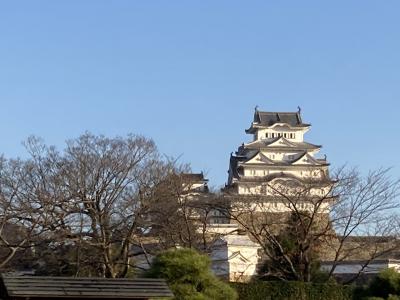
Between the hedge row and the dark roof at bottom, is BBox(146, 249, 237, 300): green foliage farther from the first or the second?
the hedge row

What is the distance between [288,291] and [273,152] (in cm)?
4667

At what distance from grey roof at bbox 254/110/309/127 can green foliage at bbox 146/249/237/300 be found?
186ft

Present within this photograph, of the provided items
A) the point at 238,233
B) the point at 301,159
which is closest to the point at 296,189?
the point at 238,233

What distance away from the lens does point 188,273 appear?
19062mm

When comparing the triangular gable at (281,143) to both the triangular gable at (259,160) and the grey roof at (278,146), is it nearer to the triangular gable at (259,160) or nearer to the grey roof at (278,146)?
the grey roof at (278,146)

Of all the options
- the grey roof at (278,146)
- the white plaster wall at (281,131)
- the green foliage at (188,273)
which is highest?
the white plaster wall at (281,131)

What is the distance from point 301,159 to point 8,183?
41311 millimetres

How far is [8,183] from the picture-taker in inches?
1241

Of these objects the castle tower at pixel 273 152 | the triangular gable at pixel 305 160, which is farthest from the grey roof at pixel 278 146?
the triangular gable at pixel 305 160

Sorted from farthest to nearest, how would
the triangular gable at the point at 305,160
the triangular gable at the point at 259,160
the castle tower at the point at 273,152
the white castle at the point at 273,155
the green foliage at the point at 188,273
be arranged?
the triangular gable at the point at 259,160, the triangular gable at the point at 305,160, the castle tower at the point at 273,152, the white castle at the point at 273,155, the green foliage at the point at 188,273

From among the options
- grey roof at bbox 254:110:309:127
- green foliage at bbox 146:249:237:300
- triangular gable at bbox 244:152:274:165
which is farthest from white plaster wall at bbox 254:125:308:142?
green foliage at bbox 146:249:237:300

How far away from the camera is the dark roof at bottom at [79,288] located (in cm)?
1527

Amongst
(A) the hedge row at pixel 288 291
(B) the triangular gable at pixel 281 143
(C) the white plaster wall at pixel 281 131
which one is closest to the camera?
(A) the hedge row at pixel 288 291

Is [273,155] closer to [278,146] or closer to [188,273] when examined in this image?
[278,146]
